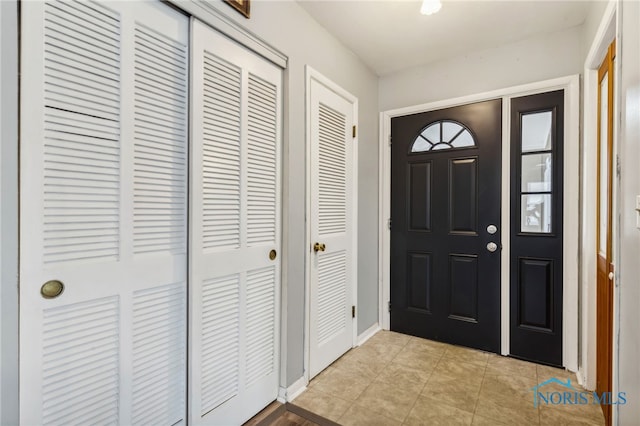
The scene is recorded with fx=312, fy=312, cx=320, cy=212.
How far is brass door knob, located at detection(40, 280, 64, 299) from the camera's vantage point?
98 cm

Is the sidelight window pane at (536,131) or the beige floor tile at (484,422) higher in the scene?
the sidelight window pane at (536,131)

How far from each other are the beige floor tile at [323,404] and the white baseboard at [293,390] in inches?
1.0

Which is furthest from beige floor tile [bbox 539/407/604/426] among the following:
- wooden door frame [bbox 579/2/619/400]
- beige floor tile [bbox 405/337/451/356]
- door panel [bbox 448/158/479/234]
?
door panel [bbox 448/158/479/234]

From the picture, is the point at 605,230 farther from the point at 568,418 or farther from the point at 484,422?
the point at 484,422

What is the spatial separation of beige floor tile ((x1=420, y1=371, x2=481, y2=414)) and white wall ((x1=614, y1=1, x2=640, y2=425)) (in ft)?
2.45

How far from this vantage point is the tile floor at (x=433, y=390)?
170 centimetres

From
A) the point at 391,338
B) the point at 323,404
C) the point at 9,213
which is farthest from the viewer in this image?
the point at 391,338

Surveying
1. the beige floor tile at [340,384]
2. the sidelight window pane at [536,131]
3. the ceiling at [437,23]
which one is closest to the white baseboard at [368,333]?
the beige floor tile at [340,384]

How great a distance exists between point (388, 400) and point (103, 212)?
179 centimetres

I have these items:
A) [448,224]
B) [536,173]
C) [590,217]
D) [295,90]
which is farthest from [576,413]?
[295,90]

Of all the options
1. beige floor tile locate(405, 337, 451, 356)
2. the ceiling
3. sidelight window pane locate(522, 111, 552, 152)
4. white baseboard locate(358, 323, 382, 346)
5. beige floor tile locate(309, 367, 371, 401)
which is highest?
the ceiling

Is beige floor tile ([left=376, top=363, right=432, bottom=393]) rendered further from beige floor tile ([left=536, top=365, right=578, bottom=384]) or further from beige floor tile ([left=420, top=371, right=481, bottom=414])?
beige floor tile ([left=536, top=365, right=578, bottom=384])

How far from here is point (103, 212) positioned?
3.71 feet

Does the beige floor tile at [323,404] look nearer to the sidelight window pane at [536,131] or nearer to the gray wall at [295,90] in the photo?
the gray wall at [295,90]
